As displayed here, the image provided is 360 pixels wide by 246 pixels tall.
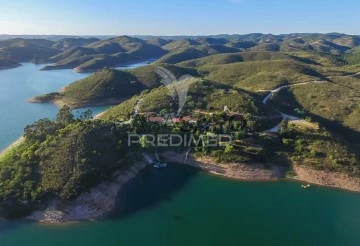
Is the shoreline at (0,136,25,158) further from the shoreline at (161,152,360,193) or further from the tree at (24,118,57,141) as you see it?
the shoreline at (161,152,360,193)

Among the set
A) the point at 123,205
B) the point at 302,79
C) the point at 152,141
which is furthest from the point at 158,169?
the point at 302,79

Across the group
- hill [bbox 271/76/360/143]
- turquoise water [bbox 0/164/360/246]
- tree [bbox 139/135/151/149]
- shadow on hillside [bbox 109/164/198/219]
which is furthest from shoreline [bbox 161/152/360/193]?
hill [bbox 271/76/360/143]

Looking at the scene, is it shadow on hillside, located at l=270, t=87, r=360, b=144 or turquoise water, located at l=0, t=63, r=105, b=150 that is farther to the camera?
turquoise water, located at l=0, t=63, r=105, b=150

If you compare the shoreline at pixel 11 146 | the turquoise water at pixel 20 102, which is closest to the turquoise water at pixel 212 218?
the shoreline at pixel 11 146

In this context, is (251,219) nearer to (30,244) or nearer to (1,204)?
(30,244)

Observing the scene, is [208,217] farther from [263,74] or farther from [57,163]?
[263,74]

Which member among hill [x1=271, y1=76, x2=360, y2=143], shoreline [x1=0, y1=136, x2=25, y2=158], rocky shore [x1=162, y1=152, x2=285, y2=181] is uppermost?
hill [x1=271, y1=76, x2=360, y2=143]

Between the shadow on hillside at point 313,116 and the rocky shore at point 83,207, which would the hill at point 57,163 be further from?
the shadow on hillside at point 313,116
